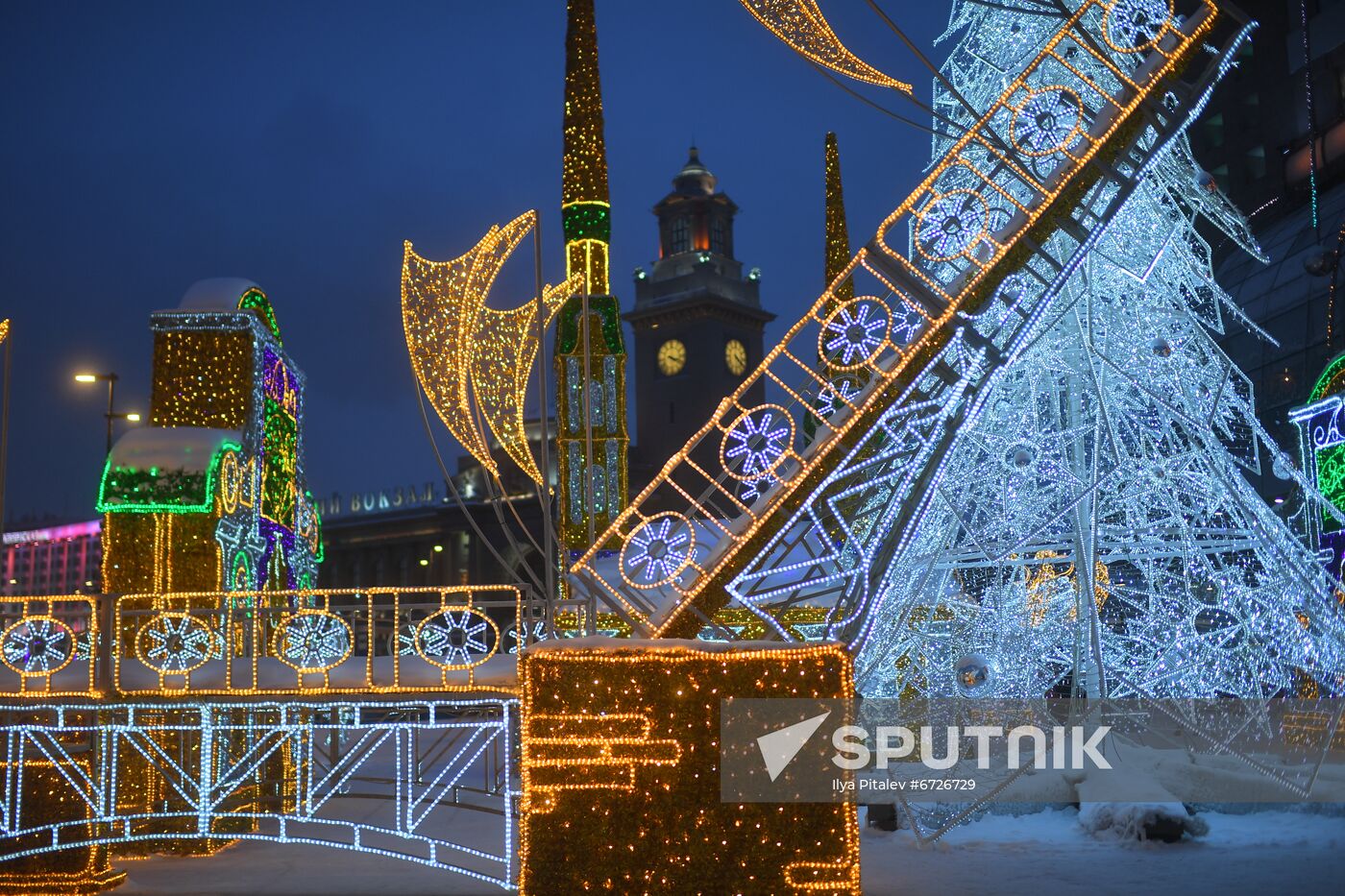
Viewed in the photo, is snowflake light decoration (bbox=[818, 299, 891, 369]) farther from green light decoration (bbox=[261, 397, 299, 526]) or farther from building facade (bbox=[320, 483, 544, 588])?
building facade (bbox=[320, 483, 544, 588])

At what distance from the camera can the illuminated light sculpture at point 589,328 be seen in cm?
1975

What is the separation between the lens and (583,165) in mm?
19875

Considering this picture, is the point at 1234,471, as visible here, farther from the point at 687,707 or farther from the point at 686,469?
the point at 686,469

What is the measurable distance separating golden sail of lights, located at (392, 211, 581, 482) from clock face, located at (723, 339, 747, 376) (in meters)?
57.1

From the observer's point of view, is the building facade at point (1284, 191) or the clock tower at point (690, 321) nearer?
the building facade at point (1284, 191)

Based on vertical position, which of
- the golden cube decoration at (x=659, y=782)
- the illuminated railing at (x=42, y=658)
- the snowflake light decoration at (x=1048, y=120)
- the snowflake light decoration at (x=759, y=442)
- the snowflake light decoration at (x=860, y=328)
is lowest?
the golden cube decoration at (x=659, y=782)

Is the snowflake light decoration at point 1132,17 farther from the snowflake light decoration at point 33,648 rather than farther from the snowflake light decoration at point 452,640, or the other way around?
the snowflake light decoration at point 33,648

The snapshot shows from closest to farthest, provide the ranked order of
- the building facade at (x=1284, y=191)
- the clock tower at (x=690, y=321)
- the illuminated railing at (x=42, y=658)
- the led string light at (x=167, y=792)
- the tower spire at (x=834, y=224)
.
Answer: the led string light at (x=167, y=792), the illuminated railing at (x=42, y=658), the tower spire at (x=834, y=224), the building facade at (x=1284, y=191), the clock tower at (x=690, y=321)

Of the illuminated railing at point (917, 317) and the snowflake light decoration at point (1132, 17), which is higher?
the snowflake light decoration at point (1132, 17)

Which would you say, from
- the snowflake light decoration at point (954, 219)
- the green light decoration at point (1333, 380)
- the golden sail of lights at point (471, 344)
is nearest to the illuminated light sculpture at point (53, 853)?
the golden sail of lights at point (471, 344)

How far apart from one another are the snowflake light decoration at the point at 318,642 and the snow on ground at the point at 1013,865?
2527 millimetres

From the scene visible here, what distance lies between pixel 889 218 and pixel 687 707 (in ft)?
15.9

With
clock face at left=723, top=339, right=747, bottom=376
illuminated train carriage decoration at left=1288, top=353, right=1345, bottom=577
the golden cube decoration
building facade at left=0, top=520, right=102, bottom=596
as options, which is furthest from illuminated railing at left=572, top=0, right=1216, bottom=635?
building facade at left=0, top=520, right=102, bottom=596

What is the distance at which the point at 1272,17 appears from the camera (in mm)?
48531
